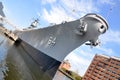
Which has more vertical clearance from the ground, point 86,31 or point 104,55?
point 104,55

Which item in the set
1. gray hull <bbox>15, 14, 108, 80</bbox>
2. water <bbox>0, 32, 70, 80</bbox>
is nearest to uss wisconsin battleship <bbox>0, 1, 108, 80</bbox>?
gray hull <bbox>15, 14, 108, 80</bbox>

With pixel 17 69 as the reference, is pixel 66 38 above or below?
above

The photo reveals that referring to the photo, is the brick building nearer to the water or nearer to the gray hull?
the gray hull

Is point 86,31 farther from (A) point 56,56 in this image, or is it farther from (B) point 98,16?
(A) point 56,56

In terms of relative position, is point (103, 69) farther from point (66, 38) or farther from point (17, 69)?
point (17, 69)

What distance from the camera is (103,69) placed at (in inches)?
4247

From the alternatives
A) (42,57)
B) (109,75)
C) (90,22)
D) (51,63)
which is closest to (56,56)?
(51,63)

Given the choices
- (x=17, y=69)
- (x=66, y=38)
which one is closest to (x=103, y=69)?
(x=66, y=38)

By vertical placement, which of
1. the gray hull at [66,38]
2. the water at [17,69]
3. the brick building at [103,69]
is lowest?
the water at [17,69]

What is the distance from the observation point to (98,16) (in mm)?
24344

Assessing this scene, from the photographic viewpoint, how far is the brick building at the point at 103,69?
4013 inches

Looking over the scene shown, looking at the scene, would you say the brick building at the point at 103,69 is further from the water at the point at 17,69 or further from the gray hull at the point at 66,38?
the water at the point at 17,69

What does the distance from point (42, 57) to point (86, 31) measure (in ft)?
31.7

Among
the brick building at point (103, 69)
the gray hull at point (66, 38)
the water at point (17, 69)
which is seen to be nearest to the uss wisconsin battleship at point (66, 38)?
the gray hull at point (66, 38)
